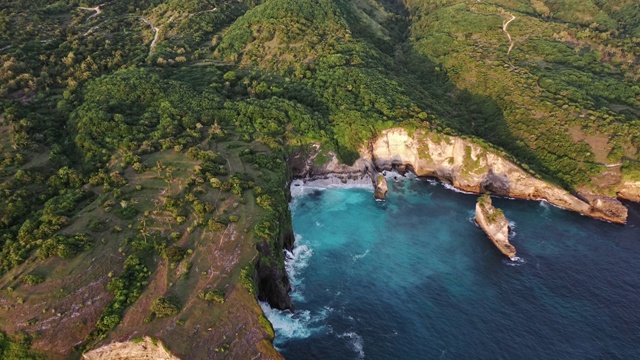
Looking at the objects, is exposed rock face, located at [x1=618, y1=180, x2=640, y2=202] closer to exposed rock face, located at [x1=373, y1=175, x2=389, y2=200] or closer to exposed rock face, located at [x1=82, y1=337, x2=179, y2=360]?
exposed rock face, located at [x1=373, y1=175, x2=389, y2=200]

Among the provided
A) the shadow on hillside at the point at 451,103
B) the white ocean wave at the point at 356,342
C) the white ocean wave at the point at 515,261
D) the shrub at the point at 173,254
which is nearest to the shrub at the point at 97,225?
the shrub at the point at 173,254

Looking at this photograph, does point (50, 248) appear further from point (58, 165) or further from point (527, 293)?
point (527, 293)

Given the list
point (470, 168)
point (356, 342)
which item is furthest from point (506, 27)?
point (356, 342)

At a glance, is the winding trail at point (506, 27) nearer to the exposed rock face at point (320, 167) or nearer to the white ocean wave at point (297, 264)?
the exposed rock face at point (320, 167)

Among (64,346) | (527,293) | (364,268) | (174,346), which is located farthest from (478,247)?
(64,346)

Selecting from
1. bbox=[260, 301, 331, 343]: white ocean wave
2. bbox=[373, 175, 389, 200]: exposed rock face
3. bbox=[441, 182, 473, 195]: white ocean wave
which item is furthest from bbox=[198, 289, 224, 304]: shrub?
bbox=[441, 182, 473, 195]: white ocean wave

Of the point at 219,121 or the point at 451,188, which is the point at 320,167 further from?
the point at 451,188
